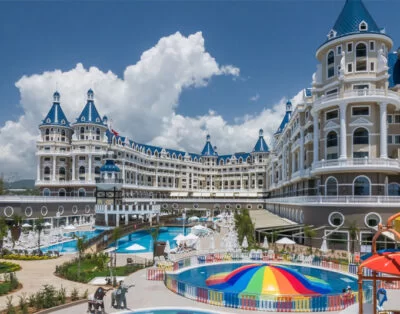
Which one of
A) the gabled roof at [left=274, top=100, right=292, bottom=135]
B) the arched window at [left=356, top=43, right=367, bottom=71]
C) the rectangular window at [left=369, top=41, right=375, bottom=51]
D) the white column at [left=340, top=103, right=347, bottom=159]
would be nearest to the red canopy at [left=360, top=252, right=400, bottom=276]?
the white column at [left=340, top=103, right=347, bottom=159]

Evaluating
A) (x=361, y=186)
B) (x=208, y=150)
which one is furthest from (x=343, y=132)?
(x=208, y=150)

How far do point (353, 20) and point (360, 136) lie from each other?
14.1 metres

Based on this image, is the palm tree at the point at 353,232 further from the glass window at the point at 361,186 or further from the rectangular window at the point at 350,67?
the rectangular window at the point at 350,67

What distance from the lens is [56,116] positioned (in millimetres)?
82562

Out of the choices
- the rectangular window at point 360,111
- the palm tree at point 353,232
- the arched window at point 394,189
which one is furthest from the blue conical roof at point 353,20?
the palm tree at point 353,232

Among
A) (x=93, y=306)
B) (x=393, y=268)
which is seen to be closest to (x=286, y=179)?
(x=93, y=306)

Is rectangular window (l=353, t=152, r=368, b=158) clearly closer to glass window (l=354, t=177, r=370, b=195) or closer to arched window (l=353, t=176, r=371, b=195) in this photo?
arched window (l=353, t=176, r=371, b=195)

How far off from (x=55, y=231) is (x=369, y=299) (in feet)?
133

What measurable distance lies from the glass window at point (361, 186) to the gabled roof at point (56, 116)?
225 ft

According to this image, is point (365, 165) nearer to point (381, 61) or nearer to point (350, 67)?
point (350, 67)

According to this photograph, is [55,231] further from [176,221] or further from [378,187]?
[378,187]

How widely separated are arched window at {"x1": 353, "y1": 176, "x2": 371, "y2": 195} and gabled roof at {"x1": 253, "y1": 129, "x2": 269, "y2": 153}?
7676 cm

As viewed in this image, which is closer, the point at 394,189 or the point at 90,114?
the point at 394,189

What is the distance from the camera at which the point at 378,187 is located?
36.3 meters
